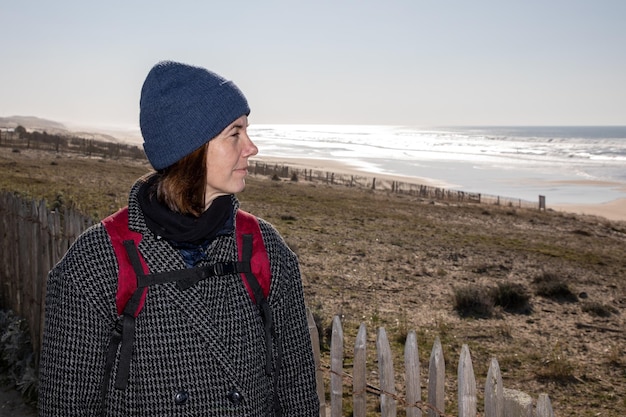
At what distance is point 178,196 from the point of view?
5.99ft

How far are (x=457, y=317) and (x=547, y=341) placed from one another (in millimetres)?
1249

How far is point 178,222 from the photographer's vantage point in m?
1.82

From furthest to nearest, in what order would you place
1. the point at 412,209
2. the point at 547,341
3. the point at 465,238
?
1. the point at 412,209
2. the point at 465,238
3. the point at 547,341

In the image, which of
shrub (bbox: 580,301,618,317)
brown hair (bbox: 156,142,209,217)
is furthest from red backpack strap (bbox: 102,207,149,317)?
shrub (bbox: 580,301,618,317)

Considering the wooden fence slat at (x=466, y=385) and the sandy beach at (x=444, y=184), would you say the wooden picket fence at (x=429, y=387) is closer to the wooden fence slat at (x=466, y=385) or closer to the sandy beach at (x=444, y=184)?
the wooden fence slat at (x=466, y=385)

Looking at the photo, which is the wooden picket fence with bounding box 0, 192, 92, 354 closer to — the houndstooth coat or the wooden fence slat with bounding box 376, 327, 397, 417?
the wooden fence slat with bounding box 376, 327, 397, 417

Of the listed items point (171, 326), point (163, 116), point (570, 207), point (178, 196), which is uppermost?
point (163, 116)

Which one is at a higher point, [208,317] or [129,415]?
[208,317]

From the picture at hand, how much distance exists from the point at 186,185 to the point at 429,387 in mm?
1806

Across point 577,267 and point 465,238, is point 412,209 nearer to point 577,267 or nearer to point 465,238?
point 465,238

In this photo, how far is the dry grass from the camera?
22.9ft

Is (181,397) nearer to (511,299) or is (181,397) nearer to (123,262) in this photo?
(123,262)

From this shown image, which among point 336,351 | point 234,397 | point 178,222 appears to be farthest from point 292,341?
point 336,351

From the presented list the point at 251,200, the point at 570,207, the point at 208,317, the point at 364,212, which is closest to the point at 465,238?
the point at 364,212
